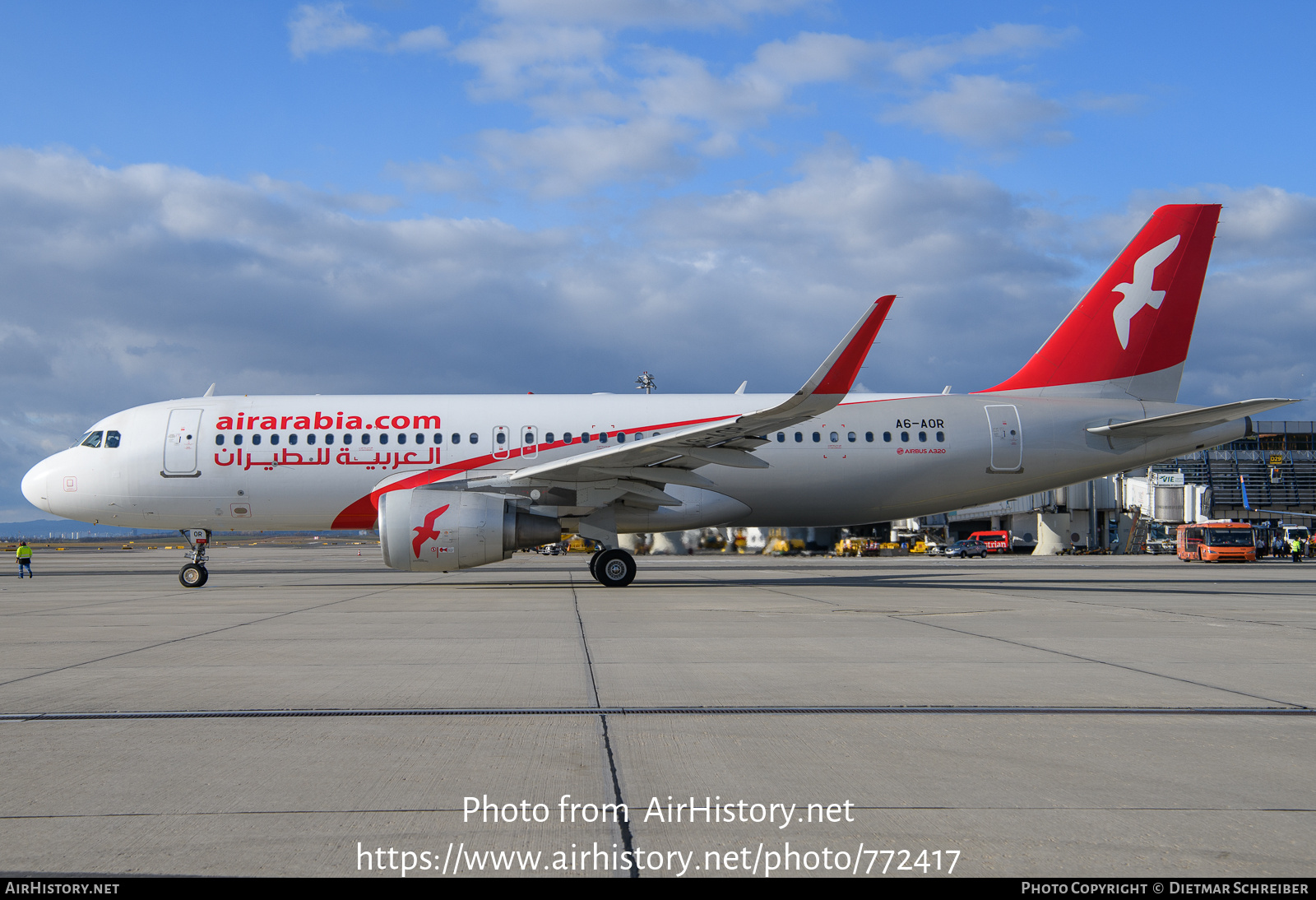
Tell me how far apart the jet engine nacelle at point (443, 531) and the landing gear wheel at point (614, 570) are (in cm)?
172

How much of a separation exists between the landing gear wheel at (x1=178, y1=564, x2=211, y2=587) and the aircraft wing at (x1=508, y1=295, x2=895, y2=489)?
6833 mm

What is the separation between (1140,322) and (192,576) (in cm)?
1985

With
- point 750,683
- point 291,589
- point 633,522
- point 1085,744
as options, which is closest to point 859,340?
point 633,522

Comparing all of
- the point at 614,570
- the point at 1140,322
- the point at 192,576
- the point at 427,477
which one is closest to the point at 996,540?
the point at 1140,322

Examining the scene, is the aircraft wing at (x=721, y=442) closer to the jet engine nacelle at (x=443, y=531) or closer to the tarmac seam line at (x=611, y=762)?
the jet engine nacelle at (x=443, y=531)

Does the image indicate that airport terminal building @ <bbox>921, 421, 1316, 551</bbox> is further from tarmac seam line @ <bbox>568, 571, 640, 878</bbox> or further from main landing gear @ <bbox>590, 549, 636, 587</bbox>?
tarmac seam line @ <bbox>568, 571, 640, 878</bbox>

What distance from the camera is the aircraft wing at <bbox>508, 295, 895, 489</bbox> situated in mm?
14094

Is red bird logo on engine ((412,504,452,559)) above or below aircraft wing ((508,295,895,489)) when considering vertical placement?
below

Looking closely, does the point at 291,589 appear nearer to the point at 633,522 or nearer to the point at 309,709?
the point at 633,522

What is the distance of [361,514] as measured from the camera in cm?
1812

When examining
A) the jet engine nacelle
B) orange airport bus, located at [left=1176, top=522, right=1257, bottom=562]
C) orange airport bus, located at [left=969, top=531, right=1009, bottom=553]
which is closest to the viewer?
the jet engine nacelle

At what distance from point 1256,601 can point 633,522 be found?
34.3 feet

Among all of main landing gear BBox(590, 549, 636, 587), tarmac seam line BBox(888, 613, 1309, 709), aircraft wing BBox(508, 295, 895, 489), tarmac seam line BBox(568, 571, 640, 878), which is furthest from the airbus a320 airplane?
tarmac seam line BBox(568, 571, 640, 878)

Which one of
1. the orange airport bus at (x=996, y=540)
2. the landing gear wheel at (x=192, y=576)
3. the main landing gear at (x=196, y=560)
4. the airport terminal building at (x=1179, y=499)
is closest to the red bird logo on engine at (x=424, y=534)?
the main landing gear at (x=196, y=560)
